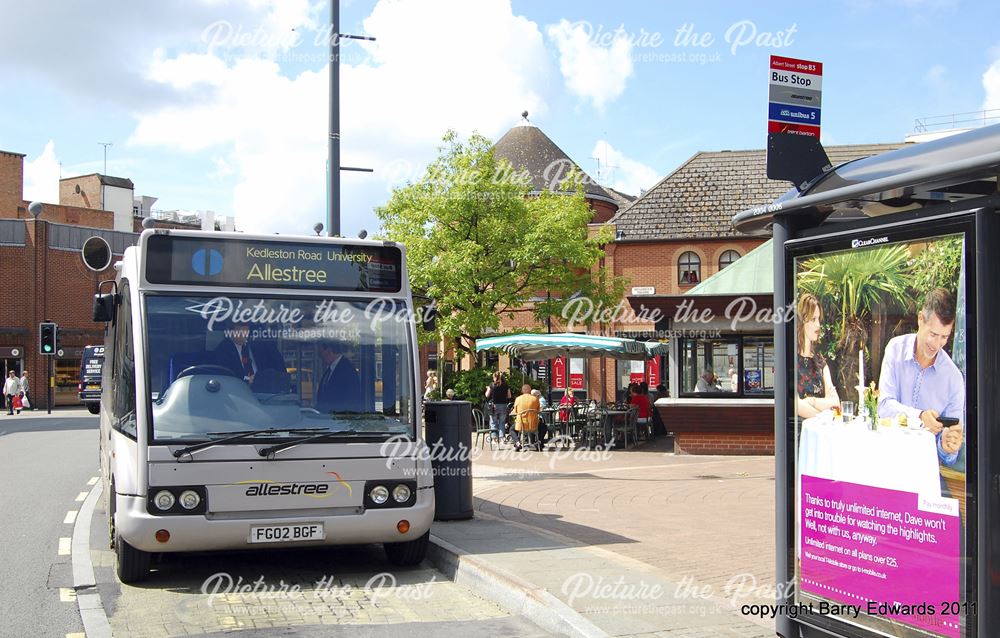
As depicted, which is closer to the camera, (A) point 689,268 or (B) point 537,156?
(A) point 689,268

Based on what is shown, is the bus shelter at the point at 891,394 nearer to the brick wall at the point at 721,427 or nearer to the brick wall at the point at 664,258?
the brick wall at the point at 721,427

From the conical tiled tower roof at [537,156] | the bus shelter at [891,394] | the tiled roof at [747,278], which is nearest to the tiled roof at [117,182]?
the conical tiled tower roof at [537,156]

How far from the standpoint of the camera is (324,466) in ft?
25.6

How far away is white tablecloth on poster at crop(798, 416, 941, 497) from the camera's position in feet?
14.8

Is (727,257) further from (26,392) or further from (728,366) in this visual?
(26,392)

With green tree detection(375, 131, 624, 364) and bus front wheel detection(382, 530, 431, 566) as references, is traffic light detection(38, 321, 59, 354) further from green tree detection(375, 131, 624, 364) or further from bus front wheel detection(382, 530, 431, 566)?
bus front wheel detection(382, 530, 431, 566)

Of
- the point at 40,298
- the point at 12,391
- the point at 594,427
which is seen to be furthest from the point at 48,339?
the point at 594,427

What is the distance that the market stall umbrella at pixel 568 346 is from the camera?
20406mm

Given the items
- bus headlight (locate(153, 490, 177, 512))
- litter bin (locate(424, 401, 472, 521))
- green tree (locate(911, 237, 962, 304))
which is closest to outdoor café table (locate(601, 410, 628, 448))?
litter bin (locate(424, 401, 472, 521))

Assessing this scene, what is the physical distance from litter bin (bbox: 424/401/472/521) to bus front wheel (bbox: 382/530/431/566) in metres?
1.70

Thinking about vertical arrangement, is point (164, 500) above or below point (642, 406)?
above

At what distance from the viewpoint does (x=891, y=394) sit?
4.70 metres

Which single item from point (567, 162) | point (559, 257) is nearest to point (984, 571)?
point (559, 257)

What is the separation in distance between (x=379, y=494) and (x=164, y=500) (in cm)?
167
